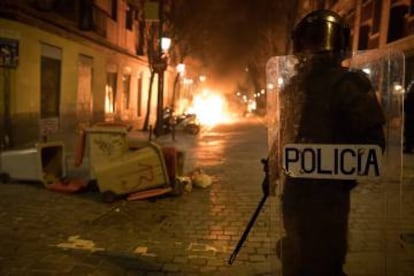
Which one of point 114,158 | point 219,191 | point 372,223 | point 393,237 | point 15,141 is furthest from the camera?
point 15,141

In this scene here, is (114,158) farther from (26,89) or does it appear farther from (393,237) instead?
(26,89)

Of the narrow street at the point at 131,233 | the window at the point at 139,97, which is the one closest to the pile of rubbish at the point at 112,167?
the narrow street at the point at 131,233

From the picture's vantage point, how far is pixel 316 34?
3.36 meters

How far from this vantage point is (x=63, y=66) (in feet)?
59.2

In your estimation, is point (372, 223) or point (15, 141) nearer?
point (372, 223)

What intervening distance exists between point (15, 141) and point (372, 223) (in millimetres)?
12567

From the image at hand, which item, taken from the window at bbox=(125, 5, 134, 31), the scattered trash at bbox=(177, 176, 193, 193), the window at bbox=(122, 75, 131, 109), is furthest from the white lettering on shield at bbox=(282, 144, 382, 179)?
the window at bbox=(125, 5, 134, 31)

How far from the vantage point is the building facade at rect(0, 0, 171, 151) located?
14055 mm

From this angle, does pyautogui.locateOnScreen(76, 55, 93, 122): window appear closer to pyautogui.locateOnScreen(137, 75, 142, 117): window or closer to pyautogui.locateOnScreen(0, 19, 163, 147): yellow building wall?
pyautogui.locateOnScreen(0, 19, 163, 147): yellow building wall

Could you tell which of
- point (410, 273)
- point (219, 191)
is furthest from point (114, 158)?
point (410, 273)

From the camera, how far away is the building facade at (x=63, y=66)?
14.1 metres

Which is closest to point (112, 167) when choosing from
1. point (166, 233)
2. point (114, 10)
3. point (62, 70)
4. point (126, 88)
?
point (166, 233)

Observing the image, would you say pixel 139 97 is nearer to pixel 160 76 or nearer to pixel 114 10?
pixel 114 10

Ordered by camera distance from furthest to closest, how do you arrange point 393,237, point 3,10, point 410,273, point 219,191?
1. point 3,10
2. point 219,191
3. point 410,273
4. point 393,237
